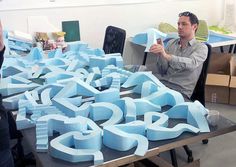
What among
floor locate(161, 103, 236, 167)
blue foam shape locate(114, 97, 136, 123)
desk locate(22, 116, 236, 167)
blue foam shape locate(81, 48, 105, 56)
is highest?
blue foam shape locate(81, 48, 105, 56)

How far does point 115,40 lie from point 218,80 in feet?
4.24

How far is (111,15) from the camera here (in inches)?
154

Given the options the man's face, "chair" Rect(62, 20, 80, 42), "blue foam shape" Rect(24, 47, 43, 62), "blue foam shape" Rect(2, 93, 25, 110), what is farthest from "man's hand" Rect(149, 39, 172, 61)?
"chair" Rect(62, 20, 80, 42)

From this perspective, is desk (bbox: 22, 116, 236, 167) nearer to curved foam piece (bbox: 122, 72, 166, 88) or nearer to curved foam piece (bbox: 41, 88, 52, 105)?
curved foam piece (bbox: 41, 88, 52, 105)

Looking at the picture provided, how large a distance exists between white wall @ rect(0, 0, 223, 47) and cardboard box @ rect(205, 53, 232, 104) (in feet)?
2.72

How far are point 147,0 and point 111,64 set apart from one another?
1886 millimetres

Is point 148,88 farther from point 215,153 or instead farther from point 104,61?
point 215,153

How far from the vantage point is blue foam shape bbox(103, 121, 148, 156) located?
52.7 inches

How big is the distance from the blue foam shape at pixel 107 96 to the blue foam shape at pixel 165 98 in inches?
6.5

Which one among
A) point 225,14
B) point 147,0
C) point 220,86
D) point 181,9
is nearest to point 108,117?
point 220,86

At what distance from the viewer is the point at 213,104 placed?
3.77m

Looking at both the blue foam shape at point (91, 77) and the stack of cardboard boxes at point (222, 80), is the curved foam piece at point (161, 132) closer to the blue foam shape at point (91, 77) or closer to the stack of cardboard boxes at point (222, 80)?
the blue foam shape at point (91, 77)

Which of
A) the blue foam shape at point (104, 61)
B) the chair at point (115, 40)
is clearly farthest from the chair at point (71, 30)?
the blue foam shape at point (104, 61)

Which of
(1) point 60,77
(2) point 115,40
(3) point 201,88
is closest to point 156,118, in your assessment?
(1) point 60,77
